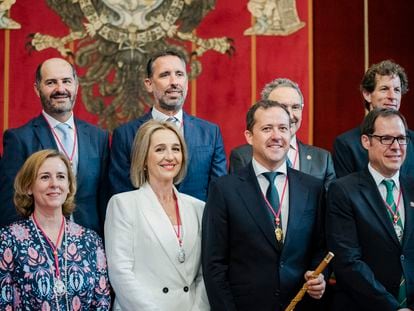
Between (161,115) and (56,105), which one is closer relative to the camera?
(56,105)

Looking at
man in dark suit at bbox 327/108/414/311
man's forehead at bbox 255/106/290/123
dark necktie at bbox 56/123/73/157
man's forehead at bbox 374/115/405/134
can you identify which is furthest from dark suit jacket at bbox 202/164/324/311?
dark necktie at bbox 56/123/73/157

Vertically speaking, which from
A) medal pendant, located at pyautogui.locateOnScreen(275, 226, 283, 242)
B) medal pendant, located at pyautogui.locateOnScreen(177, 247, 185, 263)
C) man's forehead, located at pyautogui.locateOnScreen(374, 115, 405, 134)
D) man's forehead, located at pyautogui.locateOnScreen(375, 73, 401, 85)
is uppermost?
man's forehead, located at pyautogui.locateOnScreen(375, 73, 401, 85)

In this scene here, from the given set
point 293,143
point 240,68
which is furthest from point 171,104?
point 240,68

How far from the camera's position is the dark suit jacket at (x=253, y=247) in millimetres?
3350

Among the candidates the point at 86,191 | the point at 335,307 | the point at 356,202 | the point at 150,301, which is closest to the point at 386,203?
the point at 356,202

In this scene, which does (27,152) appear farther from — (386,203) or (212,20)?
(212,20)

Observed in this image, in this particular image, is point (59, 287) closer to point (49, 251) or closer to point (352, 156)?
point (49, 251)

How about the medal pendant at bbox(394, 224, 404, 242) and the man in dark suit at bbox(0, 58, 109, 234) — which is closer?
the medal pendant at bbox(394, 224, 404, 242)

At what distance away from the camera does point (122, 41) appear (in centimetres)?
603

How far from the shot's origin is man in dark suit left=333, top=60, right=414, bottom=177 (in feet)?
13.3

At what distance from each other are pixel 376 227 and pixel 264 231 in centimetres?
48

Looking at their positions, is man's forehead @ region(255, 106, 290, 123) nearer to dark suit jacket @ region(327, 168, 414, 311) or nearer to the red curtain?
dark suit jacket @ region(327, 168, 414, 311)

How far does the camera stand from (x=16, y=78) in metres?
5.95

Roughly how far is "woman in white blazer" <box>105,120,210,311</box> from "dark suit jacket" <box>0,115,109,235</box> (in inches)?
13.0
